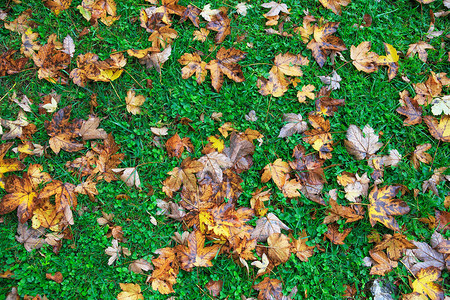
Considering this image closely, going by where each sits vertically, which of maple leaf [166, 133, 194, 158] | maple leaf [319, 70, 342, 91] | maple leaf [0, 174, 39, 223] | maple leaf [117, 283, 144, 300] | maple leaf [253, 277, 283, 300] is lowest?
maple leaf [117, 283, 144, 300]

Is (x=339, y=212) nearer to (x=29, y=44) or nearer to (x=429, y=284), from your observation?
(x=429, y=284)

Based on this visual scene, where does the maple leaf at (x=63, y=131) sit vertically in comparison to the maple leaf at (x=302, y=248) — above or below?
above

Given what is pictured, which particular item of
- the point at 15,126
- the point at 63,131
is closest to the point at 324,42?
the point at 63,131

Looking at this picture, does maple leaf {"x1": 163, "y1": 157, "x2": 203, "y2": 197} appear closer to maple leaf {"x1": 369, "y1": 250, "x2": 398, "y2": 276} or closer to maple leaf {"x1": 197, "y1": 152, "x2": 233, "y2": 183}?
maple leaf {"x1": 197, "y1": 152, "x2": 233, "y2": 183}

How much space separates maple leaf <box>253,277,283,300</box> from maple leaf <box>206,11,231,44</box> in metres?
2.11

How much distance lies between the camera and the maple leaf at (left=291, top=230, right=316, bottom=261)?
224cm

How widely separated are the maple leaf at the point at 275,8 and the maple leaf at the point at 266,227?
6.27 feet

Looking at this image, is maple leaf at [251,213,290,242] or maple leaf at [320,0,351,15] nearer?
maple leaf at [251,213,290,242]

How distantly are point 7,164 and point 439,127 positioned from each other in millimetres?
3676

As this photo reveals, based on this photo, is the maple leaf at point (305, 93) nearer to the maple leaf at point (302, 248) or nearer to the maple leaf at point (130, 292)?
the maple leaf at point (302, 248)

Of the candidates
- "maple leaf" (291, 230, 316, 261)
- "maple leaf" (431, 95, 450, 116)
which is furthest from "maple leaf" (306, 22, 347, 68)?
"maple leaf" (291, 230, 316, 261)

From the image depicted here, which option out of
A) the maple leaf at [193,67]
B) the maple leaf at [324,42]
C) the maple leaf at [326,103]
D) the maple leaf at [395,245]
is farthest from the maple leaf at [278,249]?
the maple leaf at [324,42]

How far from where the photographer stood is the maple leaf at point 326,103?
259 centimetres

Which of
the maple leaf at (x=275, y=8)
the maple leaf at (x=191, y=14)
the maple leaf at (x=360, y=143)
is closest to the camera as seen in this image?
the maple leaf at (x=360, y=143)
